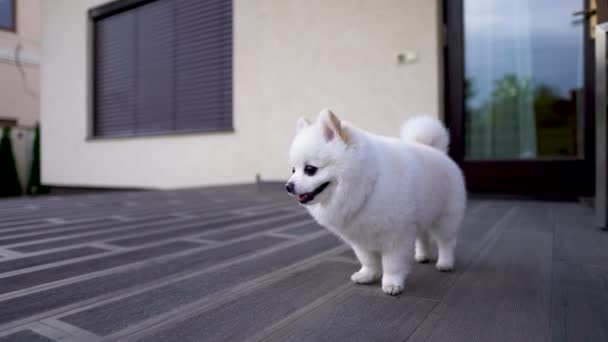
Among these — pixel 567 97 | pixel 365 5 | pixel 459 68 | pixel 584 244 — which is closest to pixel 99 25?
pixel 365 5

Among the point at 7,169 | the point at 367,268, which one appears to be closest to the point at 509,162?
the point at 367,268

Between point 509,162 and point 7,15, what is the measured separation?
44.1 ft

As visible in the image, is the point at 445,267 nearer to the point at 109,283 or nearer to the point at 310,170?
the point at 310,170

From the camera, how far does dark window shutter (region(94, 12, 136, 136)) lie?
22.3 feet

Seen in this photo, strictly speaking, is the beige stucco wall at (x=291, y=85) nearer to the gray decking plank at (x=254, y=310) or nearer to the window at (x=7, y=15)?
the gray decking plank at (x=254, y=310)

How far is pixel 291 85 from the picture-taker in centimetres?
459

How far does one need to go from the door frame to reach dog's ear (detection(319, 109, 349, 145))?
286cm

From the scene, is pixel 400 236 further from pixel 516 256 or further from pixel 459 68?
pixel 459 68

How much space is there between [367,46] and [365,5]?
449 millimetres

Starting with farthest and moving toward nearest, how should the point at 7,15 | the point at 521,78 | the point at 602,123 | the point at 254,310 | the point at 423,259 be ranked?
1. the point at 7,15
2. the point at 521,78
3. the point at 602,123
4. the point at 423,259
5. the point at 254,310

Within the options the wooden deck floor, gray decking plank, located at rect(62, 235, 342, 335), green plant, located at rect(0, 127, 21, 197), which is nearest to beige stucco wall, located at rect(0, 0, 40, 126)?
green plant, located at rect(0, 127, 21, 197)

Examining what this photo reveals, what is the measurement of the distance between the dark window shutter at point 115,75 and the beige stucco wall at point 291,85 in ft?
1.36

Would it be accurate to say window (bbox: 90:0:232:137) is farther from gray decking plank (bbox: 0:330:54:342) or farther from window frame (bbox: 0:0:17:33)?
window frame (bbox: 0:0:17:33)

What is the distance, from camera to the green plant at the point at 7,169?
28.6 feet
